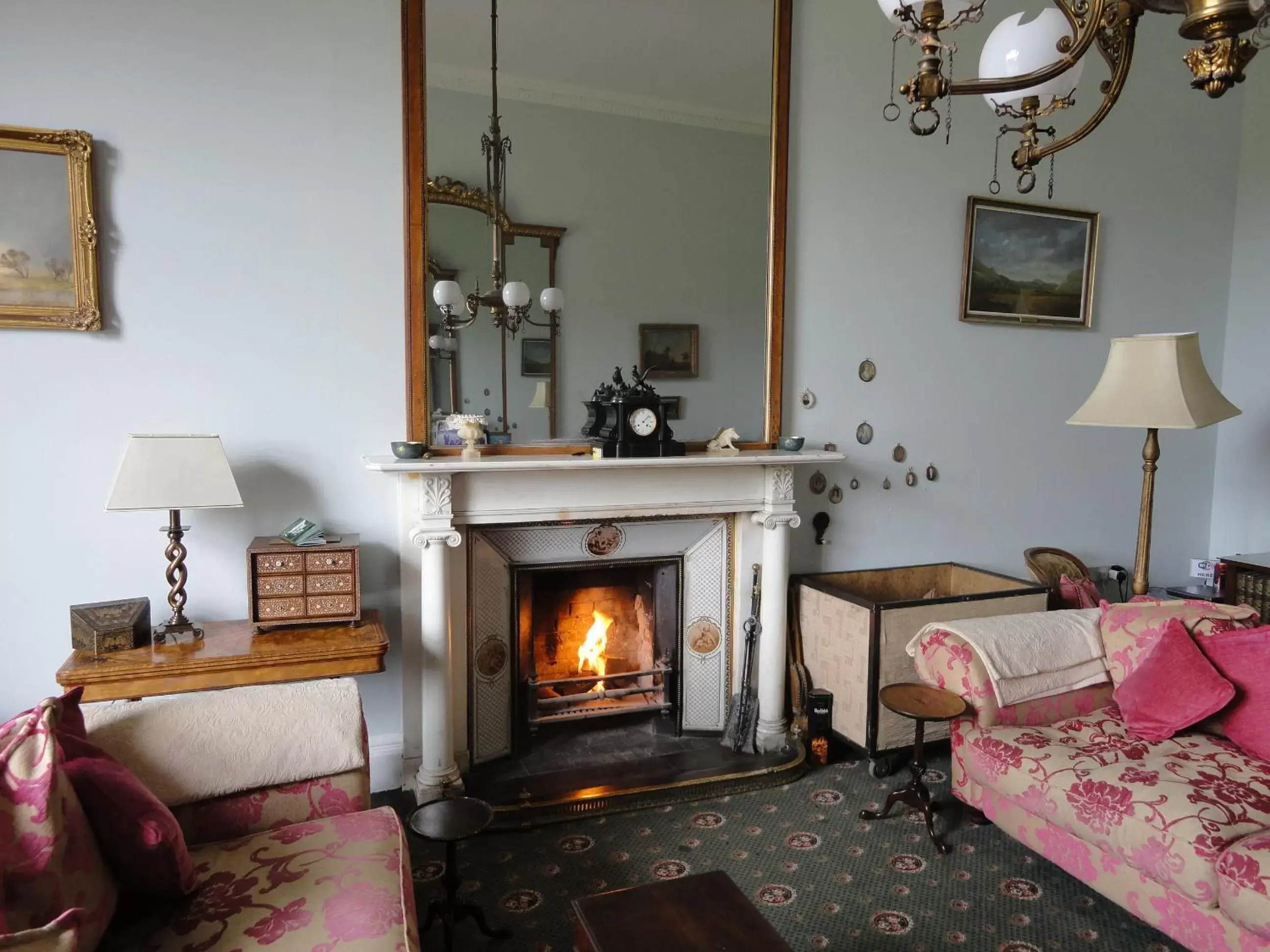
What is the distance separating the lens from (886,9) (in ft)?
4.77

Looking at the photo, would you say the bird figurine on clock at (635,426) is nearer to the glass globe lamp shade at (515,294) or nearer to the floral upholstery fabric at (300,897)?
the glass globe lamp shade at (515,294)

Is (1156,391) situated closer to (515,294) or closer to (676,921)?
(515,294)

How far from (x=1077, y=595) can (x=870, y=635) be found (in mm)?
1209

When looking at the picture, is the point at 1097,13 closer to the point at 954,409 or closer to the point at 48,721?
the point at 48,721

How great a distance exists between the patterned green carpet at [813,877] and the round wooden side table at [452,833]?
8cm

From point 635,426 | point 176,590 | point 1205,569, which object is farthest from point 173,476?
point 1205,569

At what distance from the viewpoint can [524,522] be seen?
287 centimetres

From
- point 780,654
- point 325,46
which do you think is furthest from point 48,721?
point 780,654

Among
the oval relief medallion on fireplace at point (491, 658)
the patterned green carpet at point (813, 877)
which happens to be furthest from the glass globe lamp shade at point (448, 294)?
the patterned green carpet at point (813, 877)

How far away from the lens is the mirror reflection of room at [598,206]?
2.80 m

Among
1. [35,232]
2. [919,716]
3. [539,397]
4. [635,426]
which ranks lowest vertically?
[919,716]

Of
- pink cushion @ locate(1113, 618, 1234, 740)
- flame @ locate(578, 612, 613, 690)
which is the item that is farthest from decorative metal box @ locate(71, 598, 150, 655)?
pink cushion @ locate(1113, 618, 1234, 740)

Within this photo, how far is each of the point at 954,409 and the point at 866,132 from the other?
133 centimetres

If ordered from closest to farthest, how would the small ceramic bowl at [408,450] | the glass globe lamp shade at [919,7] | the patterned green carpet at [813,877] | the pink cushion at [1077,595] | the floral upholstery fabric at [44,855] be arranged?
the floral upholstery fabric at [44,855] < the glass globe lamp shade at [919,7] < the patterned green carpet at [813,877] < the small ceramic bowl at [408,450] < the pink cushion at [1077,595]
